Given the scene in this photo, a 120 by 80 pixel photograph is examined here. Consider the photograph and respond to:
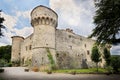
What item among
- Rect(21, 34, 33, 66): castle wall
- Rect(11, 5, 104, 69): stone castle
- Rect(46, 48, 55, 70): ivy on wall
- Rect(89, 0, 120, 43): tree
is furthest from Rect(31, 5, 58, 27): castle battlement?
Rect(89, 0, 120, 43): tree

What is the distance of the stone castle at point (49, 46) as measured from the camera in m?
33.0

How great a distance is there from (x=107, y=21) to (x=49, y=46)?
16906 millimetres

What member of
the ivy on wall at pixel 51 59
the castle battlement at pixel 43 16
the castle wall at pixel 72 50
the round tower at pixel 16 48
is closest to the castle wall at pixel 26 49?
the round tower at pixel 16 48

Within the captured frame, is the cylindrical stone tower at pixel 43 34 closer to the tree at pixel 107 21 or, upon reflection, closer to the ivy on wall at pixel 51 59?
the ivy on wall at pixel 51 59

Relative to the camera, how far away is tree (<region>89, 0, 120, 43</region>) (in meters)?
17.2

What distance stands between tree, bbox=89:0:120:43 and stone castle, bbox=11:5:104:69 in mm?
14526

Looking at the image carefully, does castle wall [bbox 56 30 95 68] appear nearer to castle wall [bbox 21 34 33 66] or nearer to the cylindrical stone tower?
the cylindrical stone tower

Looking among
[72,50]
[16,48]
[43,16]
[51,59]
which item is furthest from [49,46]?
[16,48]

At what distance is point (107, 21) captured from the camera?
19234 mm

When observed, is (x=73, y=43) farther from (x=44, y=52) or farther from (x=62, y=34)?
(x=44, y=52)

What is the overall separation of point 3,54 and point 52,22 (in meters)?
31.1

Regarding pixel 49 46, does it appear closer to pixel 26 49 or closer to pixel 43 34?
pixel 43 34

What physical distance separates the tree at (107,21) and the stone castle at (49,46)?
47.7ft

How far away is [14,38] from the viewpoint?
46.4 metres
